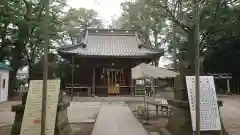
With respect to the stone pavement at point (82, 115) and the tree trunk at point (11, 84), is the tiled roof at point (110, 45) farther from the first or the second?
the stone pavement at point (82, 115)

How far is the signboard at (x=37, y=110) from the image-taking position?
500 centimetres

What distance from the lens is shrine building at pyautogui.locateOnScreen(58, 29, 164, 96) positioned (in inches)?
789

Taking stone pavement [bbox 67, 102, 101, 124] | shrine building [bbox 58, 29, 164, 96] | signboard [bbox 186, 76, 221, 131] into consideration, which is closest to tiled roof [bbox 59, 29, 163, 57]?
shrine building [bbox 58, 29, 164, 96]

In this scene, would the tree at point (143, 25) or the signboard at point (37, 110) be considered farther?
the tree at point (143, 25)

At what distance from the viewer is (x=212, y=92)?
533 cm

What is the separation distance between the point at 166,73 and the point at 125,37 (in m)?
14.8

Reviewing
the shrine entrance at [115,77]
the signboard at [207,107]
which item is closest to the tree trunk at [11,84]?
the shrine entrance at [115,77]

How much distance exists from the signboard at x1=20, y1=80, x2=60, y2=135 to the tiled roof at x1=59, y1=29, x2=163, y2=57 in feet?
47.3

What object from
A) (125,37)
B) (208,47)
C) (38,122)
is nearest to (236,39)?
(208,47)

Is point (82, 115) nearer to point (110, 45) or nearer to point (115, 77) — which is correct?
point (115, 77)

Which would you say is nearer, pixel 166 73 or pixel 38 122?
pixel 38 122

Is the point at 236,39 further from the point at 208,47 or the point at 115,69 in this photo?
the point at 115,69

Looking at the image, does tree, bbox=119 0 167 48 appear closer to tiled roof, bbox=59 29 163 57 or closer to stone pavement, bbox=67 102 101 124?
tiled roof, bbox=59 29 163 57

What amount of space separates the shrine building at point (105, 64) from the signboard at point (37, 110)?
14.4 m
